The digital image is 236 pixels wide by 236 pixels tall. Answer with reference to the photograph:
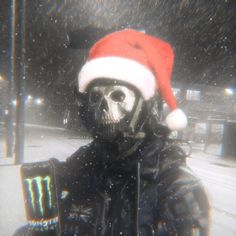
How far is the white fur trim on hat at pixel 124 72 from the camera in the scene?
149 cm

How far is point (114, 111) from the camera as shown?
4.89ft

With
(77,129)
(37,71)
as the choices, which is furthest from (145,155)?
(77,129)

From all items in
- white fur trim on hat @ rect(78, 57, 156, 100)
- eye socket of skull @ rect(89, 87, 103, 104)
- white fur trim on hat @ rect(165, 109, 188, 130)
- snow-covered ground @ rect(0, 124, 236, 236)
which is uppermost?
white fur trim on hat @ rect(78, 57, 156, 100)

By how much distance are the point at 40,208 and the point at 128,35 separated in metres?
0.98

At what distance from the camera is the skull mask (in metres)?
1.48

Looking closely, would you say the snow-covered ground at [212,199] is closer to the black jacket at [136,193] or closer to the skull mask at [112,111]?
the black jacket at [136,193]

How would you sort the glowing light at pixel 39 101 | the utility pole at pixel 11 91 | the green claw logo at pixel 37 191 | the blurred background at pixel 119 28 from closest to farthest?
1. the green claw logo at pixel 37 191
2. the blurred background at pixel 119 28
3. the utility pole at pixel 11 91
4. the glowing light at pixel 39 101

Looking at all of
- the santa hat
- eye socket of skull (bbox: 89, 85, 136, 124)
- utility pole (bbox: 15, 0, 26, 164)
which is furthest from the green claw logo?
utility pole (bbox: 15, 0, 26, 164)

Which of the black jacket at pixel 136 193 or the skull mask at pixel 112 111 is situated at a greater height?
the skull mask at pixel 112 111

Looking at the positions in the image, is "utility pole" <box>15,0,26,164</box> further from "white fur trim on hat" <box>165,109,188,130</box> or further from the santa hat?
"white fur trim on hat" <box>165,109,188,130</box>

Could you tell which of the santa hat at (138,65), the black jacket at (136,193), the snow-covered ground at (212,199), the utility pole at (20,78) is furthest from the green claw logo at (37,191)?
the utility pole at (20,78)

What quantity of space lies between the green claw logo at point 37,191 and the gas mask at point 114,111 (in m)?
0.48

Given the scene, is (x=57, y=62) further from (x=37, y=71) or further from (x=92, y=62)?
(x=92, y=62)

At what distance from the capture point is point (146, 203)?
1.33m
